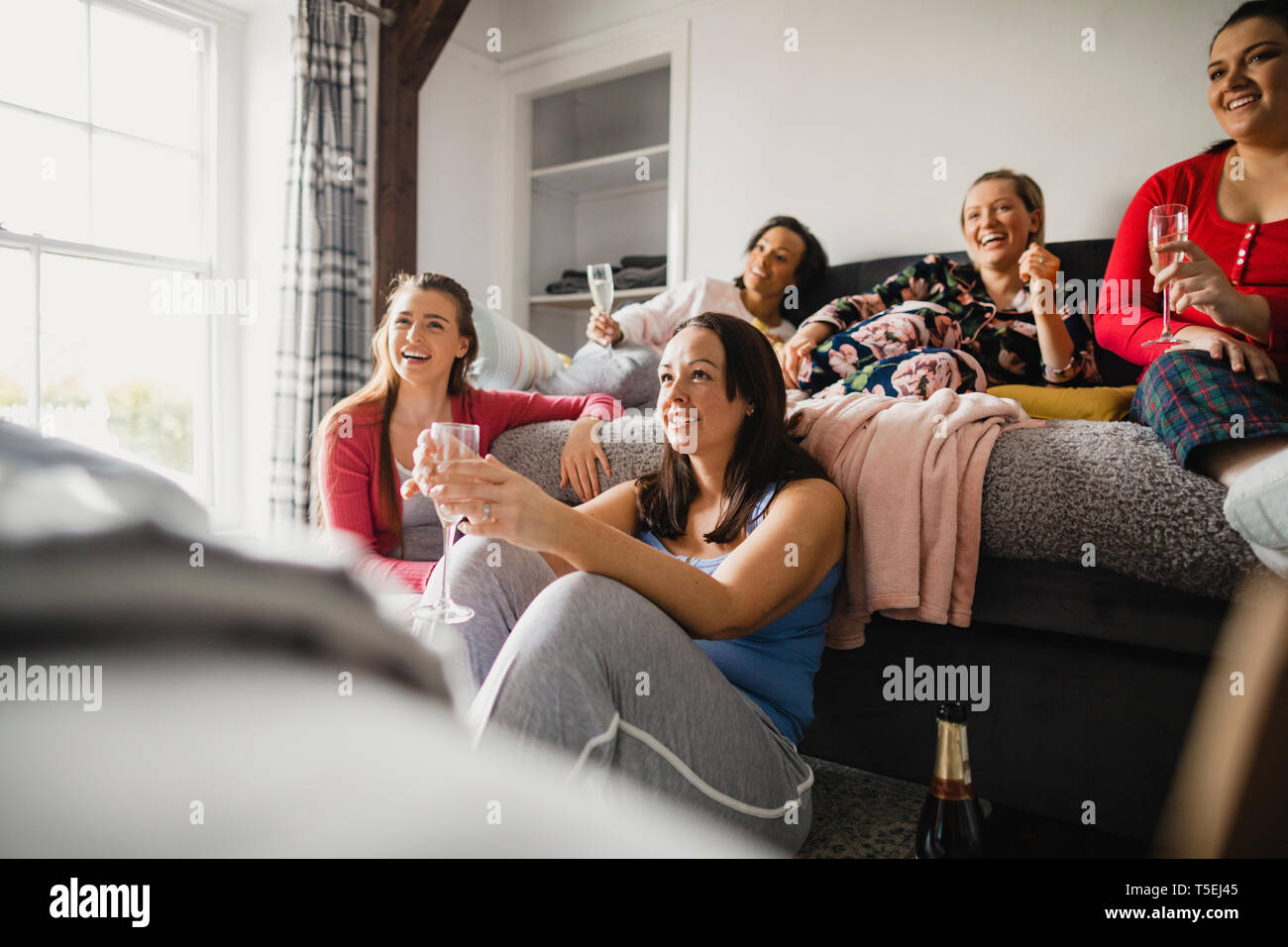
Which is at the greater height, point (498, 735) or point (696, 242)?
point (696, 242)

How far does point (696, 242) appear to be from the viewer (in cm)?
352

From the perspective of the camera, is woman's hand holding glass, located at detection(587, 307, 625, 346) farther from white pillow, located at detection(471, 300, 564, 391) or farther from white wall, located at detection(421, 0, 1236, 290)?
white wall, located at detection(421, 0, 1236, 290)

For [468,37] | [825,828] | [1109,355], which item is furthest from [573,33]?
[825,828]

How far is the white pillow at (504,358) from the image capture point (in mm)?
2246

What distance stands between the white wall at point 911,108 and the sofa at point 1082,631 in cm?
177

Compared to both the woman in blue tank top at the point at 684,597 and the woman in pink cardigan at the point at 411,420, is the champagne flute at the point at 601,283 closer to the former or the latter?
the woman in pink cardigan at the point at 411,420

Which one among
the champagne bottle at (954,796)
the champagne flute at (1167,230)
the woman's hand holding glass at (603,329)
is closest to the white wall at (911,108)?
the woman's hand holding glass at (603,329)

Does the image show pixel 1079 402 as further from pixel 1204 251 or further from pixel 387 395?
pixel 387 395

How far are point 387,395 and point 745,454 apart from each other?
2.85 feet

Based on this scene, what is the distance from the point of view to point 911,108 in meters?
2.98

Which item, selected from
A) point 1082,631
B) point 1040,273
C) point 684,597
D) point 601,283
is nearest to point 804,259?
point 601,283

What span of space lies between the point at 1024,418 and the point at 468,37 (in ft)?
11.3
